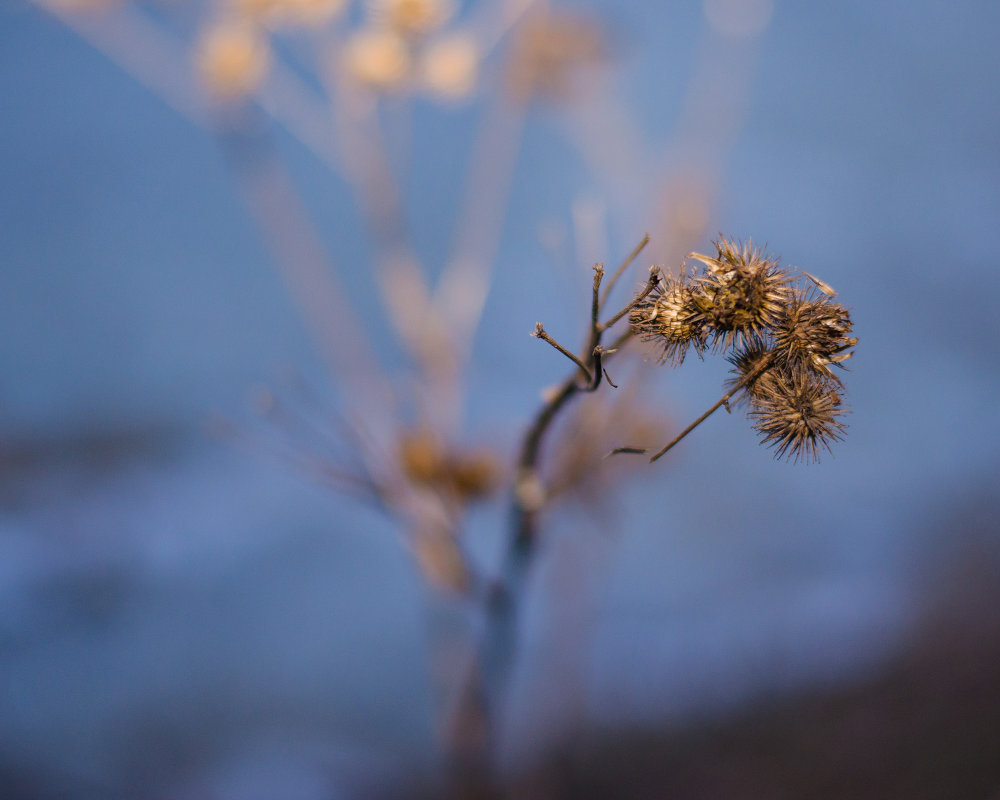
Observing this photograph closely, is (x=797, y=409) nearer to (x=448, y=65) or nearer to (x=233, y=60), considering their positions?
(x=448, y=65)

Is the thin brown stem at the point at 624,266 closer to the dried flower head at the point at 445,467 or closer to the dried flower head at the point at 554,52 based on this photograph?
the dried flower head at the point at 445,467

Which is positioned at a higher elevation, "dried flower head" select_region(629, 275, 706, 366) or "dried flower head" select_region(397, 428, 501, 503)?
"dried flower head" select_region(397, 428, 501, 503)

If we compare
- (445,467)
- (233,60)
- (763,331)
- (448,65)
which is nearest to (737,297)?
(763,331)

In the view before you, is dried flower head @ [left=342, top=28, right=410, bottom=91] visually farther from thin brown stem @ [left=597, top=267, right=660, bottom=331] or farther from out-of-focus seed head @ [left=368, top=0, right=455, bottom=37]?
thin brown stem @ [left=597, top=267, right=660, bottom=331]

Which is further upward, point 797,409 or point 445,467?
point 445,467

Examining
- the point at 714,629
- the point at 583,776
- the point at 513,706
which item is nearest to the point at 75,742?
the point at 513,706

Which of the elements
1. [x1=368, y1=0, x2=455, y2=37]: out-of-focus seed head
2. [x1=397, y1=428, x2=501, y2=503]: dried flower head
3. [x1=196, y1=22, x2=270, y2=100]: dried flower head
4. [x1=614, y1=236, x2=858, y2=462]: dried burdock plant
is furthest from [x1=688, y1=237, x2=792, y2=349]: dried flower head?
[x1=196, y1=22, x2=270, y2=100]: dried flower head

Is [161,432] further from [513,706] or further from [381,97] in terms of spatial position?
[381,97]
